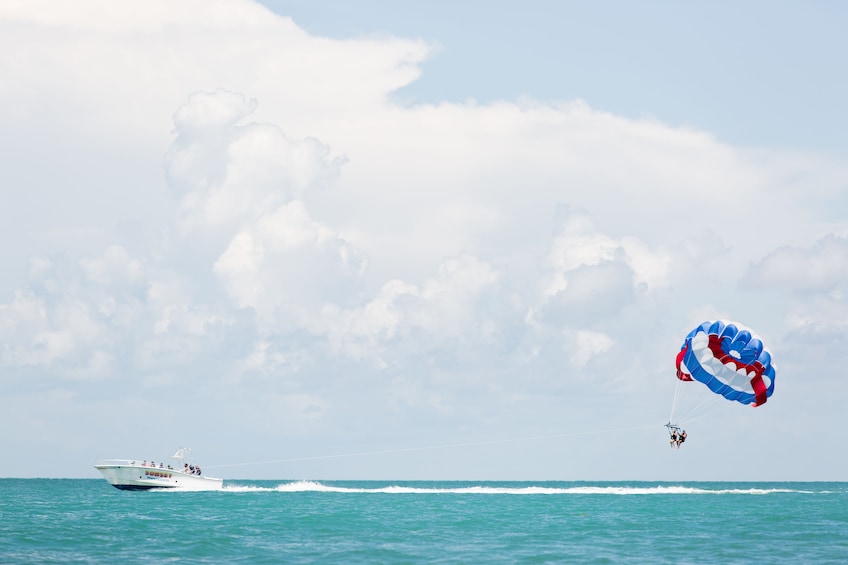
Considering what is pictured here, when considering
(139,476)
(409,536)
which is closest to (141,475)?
(139,476)

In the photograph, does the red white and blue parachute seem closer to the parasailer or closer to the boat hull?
the parasailer

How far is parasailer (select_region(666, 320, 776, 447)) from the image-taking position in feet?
172

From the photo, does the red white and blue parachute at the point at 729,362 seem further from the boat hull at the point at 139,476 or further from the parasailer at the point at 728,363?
the boat hull at the point at 139,476

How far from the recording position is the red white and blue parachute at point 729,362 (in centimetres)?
5244

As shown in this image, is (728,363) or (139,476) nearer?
(728,363)

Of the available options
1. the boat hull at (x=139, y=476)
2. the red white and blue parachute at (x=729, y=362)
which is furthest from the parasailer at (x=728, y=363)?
the boat hull at (x=139, y=476)

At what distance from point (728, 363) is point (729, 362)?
17cm

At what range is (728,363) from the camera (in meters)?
54.2

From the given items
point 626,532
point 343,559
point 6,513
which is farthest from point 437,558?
point 6,513

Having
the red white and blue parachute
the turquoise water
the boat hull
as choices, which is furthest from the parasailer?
the boat hull

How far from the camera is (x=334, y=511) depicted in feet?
248

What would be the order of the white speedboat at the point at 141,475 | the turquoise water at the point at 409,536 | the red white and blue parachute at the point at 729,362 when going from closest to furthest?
1. the turquoise water at the point at 409,536
2. the red white and blue parachute at the point at 729,362
3. the white speedboat at the point at 141,475

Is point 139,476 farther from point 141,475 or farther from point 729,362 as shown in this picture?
point 729,362

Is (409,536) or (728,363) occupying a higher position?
(728,363)
